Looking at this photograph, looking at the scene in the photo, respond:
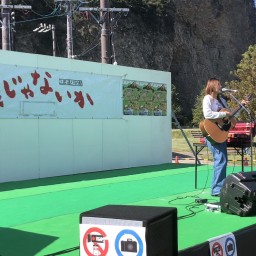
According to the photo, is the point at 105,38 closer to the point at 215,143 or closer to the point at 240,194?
the point at 215,143

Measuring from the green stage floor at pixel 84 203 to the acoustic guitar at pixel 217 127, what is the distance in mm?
921

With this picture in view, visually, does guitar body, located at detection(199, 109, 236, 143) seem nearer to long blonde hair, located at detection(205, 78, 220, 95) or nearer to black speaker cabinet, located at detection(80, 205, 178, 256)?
long blonde hair, located at detection(205, 78, 220, 95)

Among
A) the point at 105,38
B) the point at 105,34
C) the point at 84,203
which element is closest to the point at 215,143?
the point at 84,203

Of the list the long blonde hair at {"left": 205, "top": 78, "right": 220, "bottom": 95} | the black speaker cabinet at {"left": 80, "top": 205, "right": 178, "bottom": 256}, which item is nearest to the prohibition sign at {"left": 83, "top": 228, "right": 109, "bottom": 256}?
the black speaker cabinet at {"left": 80, "top": 205, "right": 178, "bottom": 256}

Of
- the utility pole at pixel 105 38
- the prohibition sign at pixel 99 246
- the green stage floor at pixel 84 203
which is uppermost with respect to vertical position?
the utility pole at pixel 105 38

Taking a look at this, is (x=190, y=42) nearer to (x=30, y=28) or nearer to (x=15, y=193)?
(x=30, y=28)

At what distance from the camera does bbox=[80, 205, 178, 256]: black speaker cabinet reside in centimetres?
254

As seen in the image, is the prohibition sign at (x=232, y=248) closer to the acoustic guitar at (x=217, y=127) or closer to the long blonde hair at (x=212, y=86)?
the acoustic guitar at (x=217, y=127)

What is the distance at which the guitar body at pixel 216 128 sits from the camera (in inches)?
256

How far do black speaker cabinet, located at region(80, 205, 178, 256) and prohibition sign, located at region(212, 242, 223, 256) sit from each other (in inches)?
31.1

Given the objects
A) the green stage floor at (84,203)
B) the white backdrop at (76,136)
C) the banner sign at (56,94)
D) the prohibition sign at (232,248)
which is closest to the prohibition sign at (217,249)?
the prohibition sign at (232,248)

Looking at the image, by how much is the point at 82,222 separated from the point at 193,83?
59143mm

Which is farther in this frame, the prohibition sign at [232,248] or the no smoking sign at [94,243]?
the prohibition sign at [232,248]

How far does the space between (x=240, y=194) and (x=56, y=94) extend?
5.99 meters
